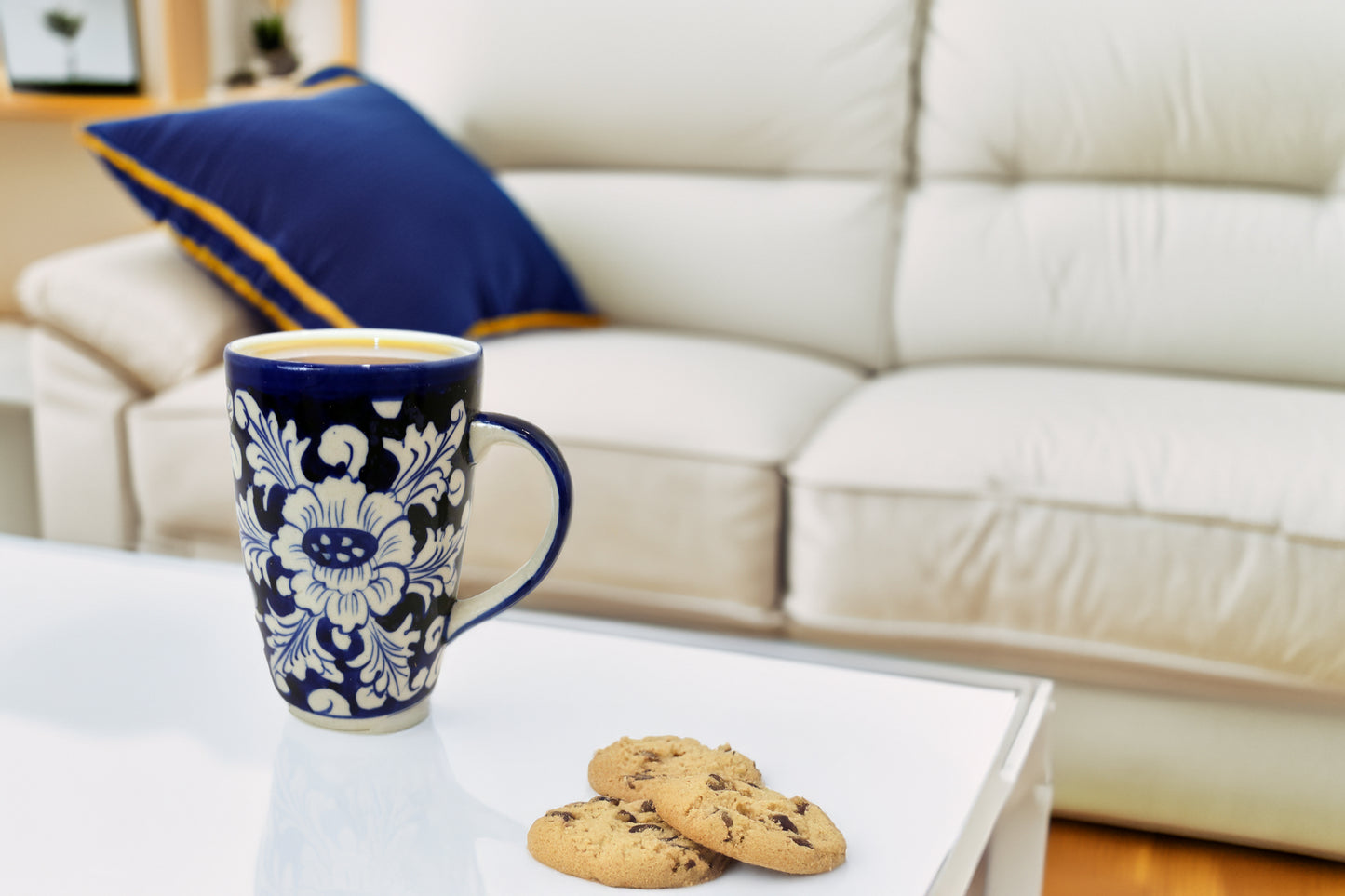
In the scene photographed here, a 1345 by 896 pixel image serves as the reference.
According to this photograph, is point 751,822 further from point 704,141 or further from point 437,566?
point 704,141

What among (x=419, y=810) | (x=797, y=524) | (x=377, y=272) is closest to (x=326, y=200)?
(x=377, y=272)

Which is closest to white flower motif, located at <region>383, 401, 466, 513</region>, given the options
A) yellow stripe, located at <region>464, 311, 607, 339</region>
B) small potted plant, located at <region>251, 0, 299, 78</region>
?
yellow stripe, located at <region>464, 311, 607, 339</region>

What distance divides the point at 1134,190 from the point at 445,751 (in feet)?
4.04

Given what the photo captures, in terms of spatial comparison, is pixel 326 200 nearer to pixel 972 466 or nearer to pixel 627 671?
pixel 972 466

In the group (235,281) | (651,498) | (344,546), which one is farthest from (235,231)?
(344,546)

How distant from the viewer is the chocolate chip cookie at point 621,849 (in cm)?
39

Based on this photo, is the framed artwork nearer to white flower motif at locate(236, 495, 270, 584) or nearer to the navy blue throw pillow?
the navy blue throw pillow

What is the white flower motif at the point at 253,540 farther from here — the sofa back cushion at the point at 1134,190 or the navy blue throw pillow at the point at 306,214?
the sofa back cushion at the point at 1134,190

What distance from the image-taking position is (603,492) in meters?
1.07

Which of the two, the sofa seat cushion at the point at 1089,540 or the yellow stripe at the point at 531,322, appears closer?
the sofa seat cushion at the point at 1089,540

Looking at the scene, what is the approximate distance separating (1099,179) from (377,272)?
89 centimetres

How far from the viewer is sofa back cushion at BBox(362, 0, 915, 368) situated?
1.50m

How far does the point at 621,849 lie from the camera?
0.39m

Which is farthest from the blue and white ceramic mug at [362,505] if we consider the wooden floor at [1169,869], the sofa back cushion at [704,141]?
the sofa back cushion at [704,141]
